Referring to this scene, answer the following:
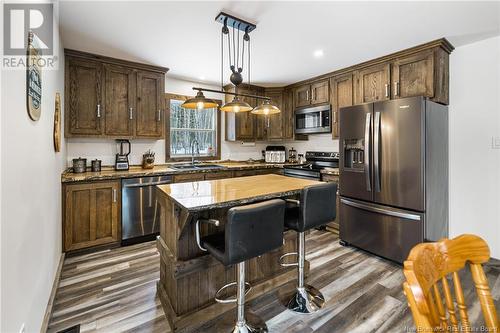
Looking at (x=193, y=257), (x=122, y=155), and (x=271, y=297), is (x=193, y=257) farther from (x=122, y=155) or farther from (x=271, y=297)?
(x=122, y=155)

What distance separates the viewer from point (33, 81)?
4.45ft

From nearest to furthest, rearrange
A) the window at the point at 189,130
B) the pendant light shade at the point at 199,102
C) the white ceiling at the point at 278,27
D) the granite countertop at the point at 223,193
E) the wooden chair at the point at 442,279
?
the wooden chair at the point at 442,279
the granite countertop at the point at 223,193
the white ceiling at the point at 278,27
the pendant light shade at the point at 199,102
the window at the point at 189,130

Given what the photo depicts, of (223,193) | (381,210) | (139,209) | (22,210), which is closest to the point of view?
(22,210)

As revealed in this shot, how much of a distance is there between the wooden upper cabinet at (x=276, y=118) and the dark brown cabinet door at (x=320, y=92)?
72 centimetres

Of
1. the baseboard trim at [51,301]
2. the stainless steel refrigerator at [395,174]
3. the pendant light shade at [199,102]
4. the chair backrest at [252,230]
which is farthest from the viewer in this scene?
the stainless steel refrigerator at [395,174]

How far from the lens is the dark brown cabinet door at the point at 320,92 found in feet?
13.1

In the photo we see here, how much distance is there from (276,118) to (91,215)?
3435 mm

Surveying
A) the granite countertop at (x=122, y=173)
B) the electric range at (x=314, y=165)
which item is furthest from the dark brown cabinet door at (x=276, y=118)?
the granite countertop at (x=122, y=173)

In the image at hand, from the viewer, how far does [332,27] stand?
2.41 metres

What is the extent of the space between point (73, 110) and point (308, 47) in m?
2.98

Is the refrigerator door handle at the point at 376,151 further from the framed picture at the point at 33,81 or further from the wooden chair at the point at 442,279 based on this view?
the framed picture at the point at 33,81

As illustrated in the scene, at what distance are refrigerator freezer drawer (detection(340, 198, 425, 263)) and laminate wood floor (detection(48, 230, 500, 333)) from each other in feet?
0.51

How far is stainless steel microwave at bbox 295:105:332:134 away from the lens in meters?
3.98

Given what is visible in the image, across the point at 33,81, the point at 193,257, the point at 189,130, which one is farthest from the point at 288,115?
the point at 33,81
